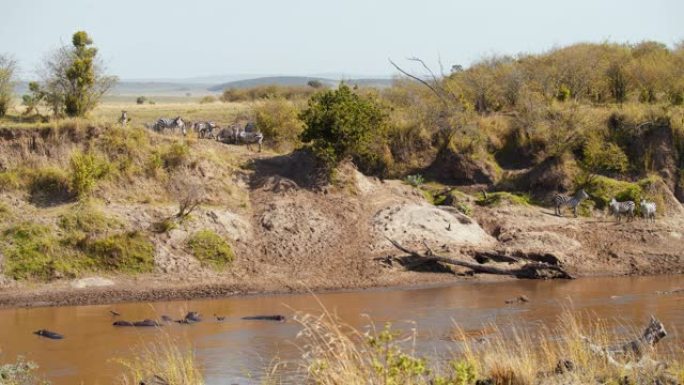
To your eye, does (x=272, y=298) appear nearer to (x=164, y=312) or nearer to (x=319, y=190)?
(x=164, y=312)

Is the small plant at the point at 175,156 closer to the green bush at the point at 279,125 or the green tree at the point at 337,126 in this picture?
the green tree at the point at 337,126

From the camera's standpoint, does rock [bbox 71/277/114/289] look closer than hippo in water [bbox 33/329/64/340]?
No

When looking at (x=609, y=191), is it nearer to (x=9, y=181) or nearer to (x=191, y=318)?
(x=191, y=318)

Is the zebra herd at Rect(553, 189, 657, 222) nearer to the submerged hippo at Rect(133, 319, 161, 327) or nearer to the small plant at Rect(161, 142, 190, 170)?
the small plant at Rect(161, 142, 190, 170)

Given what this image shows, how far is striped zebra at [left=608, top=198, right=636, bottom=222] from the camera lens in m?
28.1

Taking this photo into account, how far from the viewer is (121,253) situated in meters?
23.6

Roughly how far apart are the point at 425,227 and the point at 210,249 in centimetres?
568

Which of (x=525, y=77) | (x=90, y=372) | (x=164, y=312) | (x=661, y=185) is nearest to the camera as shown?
(x=90, y=372)

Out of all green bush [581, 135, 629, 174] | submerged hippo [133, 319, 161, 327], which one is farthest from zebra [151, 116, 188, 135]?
green bush [581, 135, 629, 174]

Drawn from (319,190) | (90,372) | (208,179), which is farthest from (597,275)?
(90,372)

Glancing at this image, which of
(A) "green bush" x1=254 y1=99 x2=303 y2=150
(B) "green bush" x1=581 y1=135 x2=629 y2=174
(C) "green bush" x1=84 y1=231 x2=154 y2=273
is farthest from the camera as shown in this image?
(A) "green bush" x1=254 y1=99 x2=303 y2=150

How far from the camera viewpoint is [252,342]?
1783 cm

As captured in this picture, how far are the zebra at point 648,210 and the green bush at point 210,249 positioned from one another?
1155cm

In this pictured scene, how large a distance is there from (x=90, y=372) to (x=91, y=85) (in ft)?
48.7
